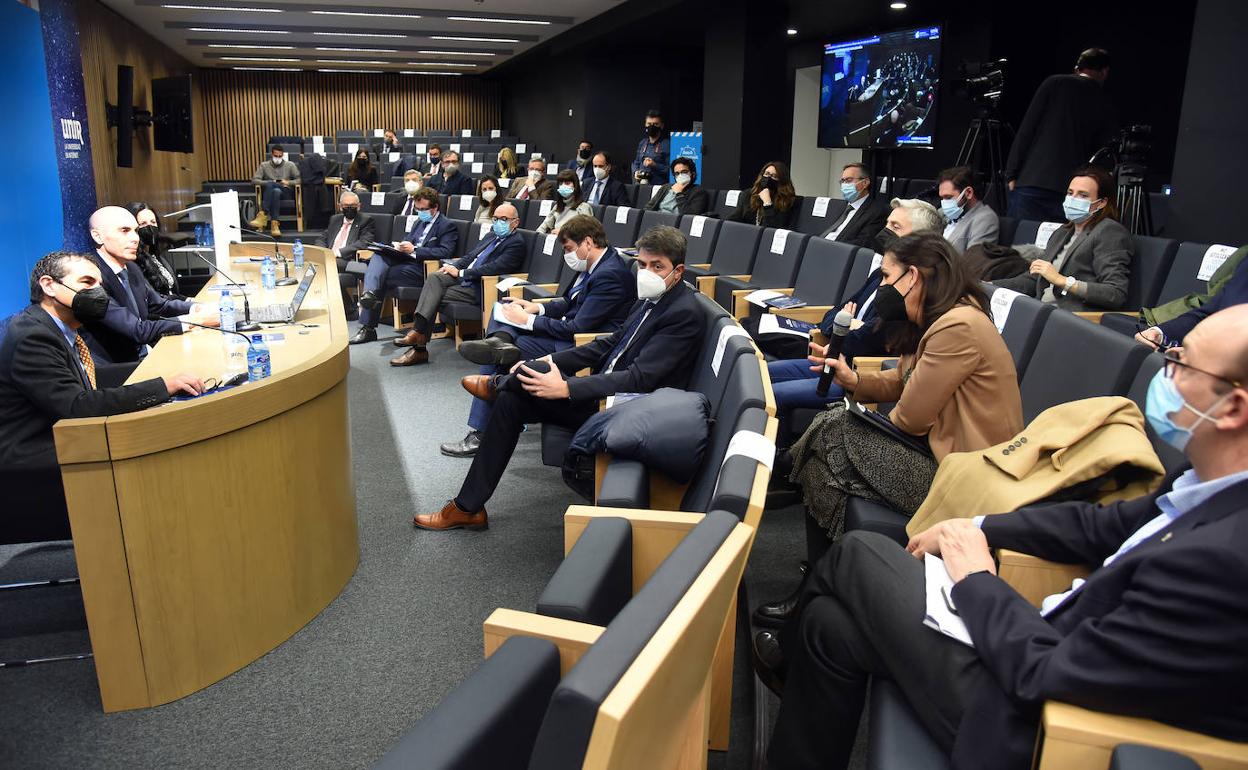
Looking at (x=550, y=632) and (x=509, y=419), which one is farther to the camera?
(x=509, y=419)

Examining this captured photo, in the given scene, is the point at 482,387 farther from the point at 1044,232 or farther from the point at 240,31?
the point at 240,31

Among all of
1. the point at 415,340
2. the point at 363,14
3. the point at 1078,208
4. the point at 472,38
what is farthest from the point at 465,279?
the point at 472,38

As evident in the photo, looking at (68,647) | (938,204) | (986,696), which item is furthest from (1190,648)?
(938,204)

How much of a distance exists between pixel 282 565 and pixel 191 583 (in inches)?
11.7

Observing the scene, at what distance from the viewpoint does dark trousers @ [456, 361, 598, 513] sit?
3.24m

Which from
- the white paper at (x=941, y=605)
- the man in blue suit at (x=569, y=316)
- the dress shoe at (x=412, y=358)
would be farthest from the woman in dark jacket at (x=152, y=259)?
the white paper at (x=941, y=605)

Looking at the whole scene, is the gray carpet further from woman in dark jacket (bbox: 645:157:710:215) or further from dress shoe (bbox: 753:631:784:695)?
woman in dark jacket (bbox: 645:157:710:215)

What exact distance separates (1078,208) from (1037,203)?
4.02 feet

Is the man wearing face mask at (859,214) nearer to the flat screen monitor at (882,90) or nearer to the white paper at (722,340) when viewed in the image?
the flat screen monitor at (882,90)

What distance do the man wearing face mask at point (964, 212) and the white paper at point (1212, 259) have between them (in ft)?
4.35

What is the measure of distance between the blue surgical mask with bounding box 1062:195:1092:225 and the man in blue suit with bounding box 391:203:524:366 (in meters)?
3.68

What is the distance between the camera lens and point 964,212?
5.09m

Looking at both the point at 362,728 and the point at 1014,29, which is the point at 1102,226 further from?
the point at 1014,29

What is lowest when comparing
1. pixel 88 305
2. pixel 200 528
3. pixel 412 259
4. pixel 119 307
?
pixel 200 528
